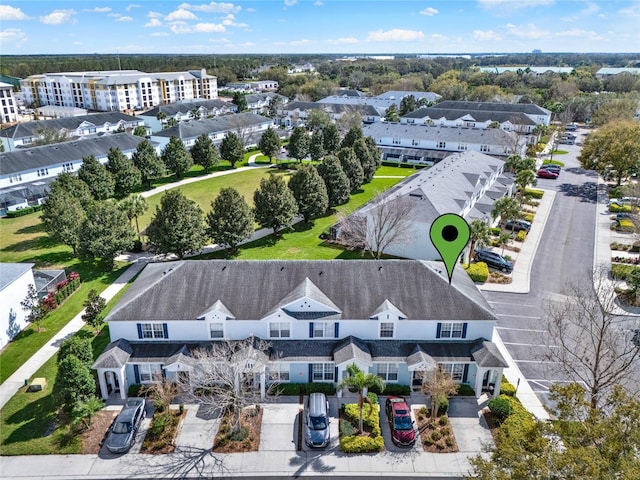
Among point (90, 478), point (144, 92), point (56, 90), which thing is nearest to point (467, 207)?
point (90, 478)

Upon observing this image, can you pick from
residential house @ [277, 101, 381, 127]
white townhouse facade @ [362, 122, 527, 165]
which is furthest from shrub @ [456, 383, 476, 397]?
residential house @ [277, 101, 381, 127]

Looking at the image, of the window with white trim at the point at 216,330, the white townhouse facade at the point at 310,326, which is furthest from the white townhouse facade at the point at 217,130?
the window with white trim at the point at 216,330

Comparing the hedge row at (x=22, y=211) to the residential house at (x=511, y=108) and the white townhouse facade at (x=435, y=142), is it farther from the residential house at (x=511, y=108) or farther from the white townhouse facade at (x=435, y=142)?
the residential house at (x=511, y=108)

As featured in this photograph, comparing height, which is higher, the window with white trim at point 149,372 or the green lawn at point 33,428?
the window with white trim at point 149,372

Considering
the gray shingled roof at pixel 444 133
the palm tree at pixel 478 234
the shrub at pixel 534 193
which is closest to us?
the palm tree at pixel 478 234

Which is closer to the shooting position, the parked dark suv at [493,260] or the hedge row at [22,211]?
the parked dark suv at [493,260]

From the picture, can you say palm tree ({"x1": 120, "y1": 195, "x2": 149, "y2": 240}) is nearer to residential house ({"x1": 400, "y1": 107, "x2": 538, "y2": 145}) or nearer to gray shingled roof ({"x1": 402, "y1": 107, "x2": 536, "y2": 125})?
residential house ({"x1": 400, "y1": 107, "x2": 538, "y2": 145})
